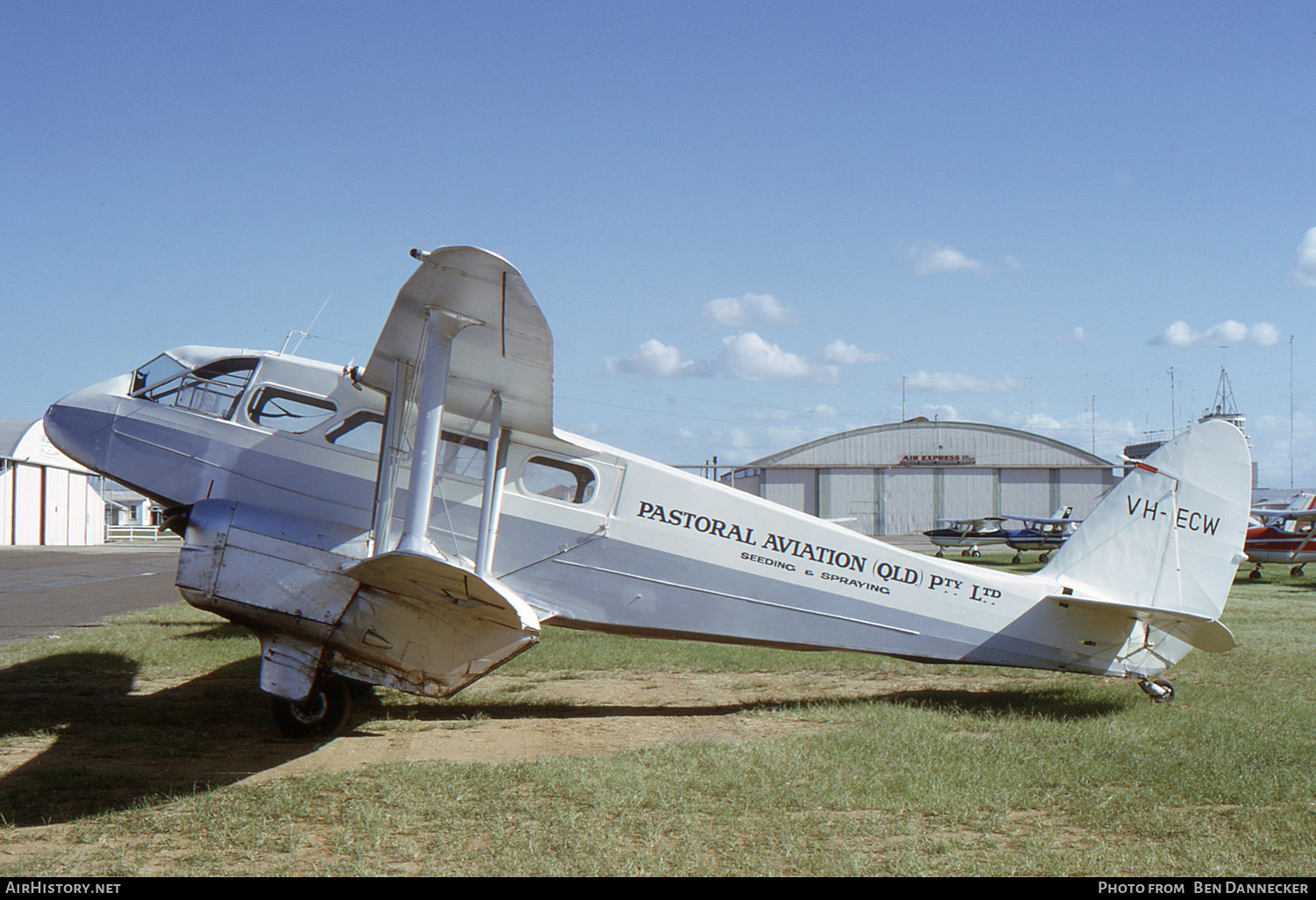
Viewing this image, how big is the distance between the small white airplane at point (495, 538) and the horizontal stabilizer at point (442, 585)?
1.0 inches

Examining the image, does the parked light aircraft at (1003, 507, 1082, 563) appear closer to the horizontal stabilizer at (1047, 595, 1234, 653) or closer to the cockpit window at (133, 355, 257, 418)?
the horizontal stabilizer at (1047, 595, 1234, 653)

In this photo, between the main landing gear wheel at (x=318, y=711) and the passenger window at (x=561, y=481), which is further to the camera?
the passenger window at (x=561, y=481)

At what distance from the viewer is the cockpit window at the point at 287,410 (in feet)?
23.4

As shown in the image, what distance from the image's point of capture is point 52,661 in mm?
10219

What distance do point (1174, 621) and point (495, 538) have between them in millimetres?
6150

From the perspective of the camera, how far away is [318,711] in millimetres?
7039

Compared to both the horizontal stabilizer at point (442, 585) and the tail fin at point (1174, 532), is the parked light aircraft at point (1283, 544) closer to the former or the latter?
the tail fin at point (1174, 532)

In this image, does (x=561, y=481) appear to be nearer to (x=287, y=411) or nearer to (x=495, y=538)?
(x=495, y=538)

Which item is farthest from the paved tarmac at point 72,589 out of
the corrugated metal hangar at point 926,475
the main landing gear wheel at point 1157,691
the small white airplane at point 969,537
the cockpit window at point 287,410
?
the corrugated metal hangar at point 926,475

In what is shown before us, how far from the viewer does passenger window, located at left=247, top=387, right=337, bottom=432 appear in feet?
23.4

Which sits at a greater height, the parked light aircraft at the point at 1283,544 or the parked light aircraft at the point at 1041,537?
the parked light aircraft at the point at 1283,544

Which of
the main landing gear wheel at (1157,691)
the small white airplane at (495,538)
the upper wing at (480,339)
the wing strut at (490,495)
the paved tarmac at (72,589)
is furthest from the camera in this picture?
the paved tarmac at (72,589)

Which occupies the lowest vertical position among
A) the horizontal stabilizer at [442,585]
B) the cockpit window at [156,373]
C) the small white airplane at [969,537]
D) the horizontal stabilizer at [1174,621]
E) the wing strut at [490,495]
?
the small white airplane at [969,537]

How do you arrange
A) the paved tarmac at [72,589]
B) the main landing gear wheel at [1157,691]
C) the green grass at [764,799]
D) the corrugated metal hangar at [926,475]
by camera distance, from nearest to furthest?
the green grass at [764,799] → the main landing gear wheel at [1157,691] → the paved tarmac at [72,589] → the corrugated metal hangar at [926,475]
